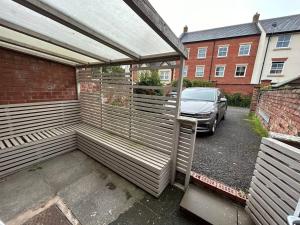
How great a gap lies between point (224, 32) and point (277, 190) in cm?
2051

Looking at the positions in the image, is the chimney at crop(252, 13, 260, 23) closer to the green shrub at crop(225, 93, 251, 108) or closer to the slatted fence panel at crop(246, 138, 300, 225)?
the green shrub at crop(225, 93, 251, 108)

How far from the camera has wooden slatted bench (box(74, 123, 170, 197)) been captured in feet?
7.39

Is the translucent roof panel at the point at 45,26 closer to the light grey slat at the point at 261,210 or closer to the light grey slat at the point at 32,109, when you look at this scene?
the light grey slat at the point at 32,109

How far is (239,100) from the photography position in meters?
13.7

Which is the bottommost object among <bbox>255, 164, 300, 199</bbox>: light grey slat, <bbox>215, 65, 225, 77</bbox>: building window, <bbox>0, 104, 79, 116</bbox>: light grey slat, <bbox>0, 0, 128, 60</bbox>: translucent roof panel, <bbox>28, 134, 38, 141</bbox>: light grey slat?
<bbox>28, 134, 38, 141</bbox>: light grey slat

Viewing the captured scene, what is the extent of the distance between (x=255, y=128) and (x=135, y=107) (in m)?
5.07

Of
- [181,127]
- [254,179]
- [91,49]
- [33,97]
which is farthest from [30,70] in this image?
[254,179]

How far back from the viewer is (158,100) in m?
2.47

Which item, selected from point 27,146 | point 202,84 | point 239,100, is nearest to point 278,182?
→ point 27,146

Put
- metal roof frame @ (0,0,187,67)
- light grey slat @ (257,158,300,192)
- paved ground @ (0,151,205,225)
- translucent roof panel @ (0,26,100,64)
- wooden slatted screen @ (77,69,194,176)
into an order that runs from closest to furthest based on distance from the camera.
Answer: metal roof frame @ (0,0,187,67), light grey slat @ (257,158,300,192), paved ground @ (0,151,205,225), translucent roof panel @ (0,26,100,64), wooden slatted screen @ (77,69,194,176)

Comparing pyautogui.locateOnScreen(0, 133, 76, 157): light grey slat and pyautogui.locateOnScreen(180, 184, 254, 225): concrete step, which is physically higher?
pyautogui.locateOnScreen(0, 133, 76, 157): light grey slat

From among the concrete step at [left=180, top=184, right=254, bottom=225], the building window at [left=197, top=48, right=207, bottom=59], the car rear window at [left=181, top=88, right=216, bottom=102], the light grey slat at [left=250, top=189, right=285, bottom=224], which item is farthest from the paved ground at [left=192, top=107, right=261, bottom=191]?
the building window at [left=197, top=48, right=207, bottom=59]

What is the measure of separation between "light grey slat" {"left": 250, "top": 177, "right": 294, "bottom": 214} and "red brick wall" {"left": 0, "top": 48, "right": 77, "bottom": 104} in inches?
184

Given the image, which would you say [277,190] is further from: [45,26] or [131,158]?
[45,26]
